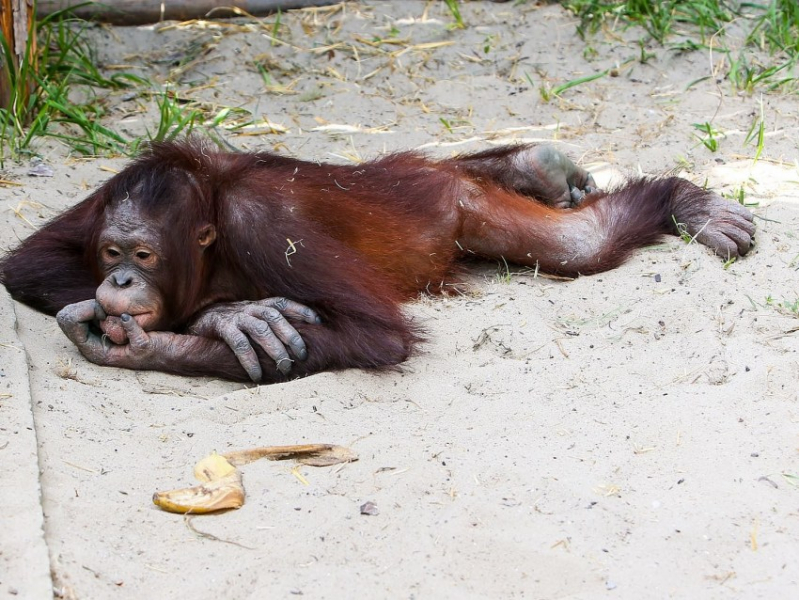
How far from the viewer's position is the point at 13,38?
5723mm

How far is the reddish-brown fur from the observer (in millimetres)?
4145

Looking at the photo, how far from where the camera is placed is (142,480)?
3199mm

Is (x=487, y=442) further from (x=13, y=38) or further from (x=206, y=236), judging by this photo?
(x=13, y=38)

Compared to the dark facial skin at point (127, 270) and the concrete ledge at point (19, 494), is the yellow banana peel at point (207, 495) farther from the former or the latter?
the dark facial skin at point (127, 270)

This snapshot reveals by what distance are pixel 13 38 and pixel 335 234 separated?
2.39 metres

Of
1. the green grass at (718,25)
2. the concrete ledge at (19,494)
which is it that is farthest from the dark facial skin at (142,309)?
the green grass at (718,25)

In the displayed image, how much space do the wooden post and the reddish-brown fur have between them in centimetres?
143

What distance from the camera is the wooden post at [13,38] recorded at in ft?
18.5

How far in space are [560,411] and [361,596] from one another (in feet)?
3.86

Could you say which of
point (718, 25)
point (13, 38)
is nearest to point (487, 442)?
point (13, 38)

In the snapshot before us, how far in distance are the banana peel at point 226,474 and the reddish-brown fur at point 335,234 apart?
2.38 feet

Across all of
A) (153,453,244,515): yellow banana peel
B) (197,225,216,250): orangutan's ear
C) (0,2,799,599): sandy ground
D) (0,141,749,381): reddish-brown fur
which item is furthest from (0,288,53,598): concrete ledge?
(197,225,216,250): orangutan's ear

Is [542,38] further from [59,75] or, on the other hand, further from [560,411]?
[560,411]

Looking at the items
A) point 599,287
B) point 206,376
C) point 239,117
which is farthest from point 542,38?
point 206,376
